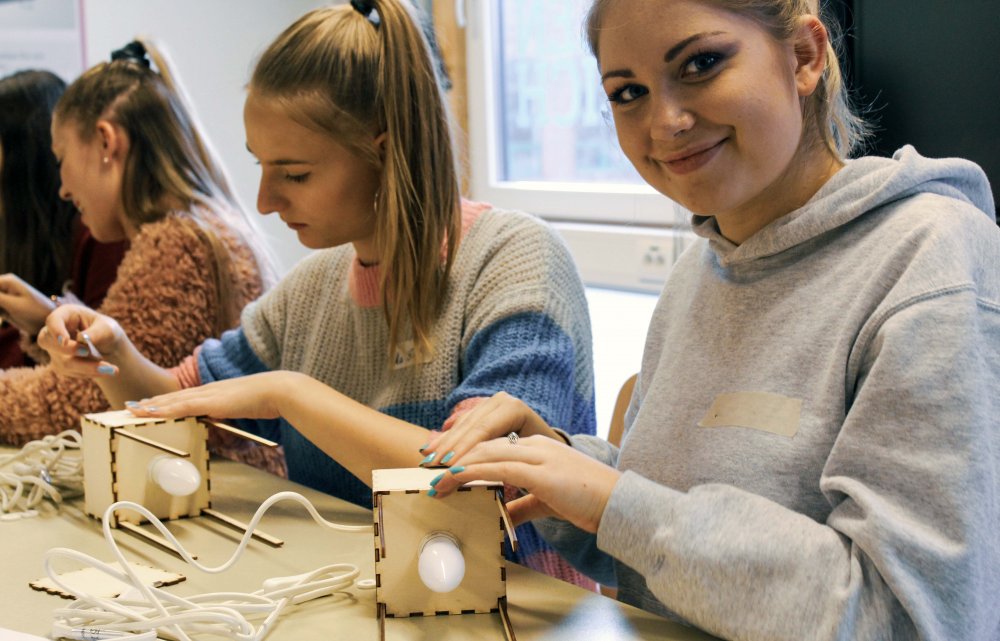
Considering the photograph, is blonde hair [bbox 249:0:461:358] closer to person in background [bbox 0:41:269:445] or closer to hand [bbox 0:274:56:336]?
person in background [bbox 0:41:269:445]

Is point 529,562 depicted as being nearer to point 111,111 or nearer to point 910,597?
point 910,597

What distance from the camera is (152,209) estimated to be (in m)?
1.76

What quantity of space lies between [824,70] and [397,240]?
1.88 feet

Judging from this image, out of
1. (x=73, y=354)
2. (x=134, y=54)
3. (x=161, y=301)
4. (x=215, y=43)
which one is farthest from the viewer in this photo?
(x=215, y=43)

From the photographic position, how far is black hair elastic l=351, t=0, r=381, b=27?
1312mm

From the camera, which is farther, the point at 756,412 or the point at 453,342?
the point at 453,342

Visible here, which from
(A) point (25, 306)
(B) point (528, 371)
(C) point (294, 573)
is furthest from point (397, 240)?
(A) point (25, 306)

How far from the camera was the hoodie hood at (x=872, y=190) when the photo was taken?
0.81 metres

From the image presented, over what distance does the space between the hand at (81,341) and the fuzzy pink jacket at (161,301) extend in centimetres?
7

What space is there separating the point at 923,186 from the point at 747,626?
1.21 feet

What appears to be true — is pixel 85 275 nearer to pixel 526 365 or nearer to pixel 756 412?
pixel 526 365

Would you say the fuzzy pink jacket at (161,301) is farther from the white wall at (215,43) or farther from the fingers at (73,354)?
the white wall at (215,43)

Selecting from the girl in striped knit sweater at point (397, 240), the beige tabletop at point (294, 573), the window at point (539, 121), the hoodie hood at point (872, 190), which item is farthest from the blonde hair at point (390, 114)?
the window at point (539, 121)

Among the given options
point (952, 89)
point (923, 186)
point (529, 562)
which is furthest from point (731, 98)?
point (529, 562)
